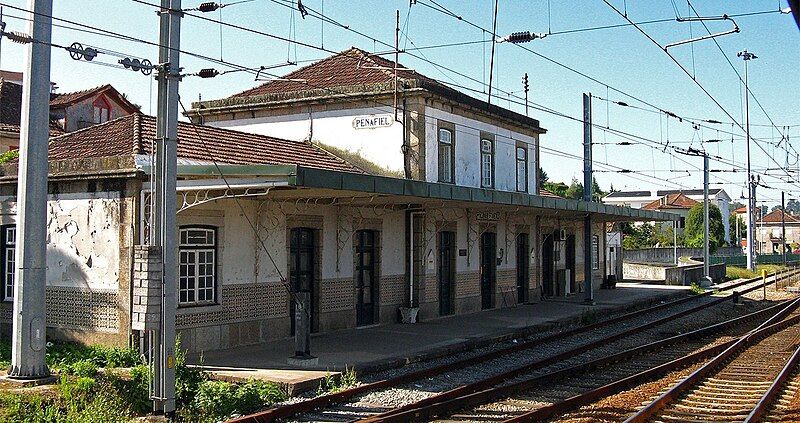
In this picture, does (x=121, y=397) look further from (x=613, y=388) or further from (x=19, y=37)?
(x=613, y=388)

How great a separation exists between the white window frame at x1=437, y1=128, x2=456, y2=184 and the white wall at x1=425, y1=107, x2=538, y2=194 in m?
0.21

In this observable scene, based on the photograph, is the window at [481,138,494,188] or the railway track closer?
the railway track

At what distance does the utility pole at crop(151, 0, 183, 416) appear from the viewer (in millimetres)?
10016

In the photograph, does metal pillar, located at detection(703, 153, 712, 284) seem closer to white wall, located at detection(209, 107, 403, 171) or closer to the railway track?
the railway track

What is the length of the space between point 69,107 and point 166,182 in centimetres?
2254

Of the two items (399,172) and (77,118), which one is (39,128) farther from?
(77,118)

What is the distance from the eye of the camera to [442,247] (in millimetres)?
21766

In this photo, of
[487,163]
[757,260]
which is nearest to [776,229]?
[757,260]

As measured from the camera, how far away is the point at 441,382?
1259cm

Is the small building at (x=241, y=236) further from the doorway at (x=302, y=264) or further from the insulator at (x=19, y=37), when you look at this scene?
the insulator at (x=19, y=37)

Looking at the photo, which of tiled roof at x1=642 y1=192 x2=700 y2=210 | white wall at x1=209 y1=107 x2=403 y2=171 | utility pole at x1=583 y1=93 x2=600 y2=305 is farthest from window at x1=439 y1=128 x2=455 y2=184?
tiled roof at x1=642 y1=192 x2=700 y2=210

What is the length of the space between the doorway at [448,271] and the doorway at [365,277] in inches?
118

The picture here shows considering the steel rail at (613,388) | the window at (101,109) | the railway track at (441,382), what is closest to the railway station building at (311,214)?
the railway track at (441,382)

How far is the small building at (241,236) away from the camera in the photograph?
13.8 m
